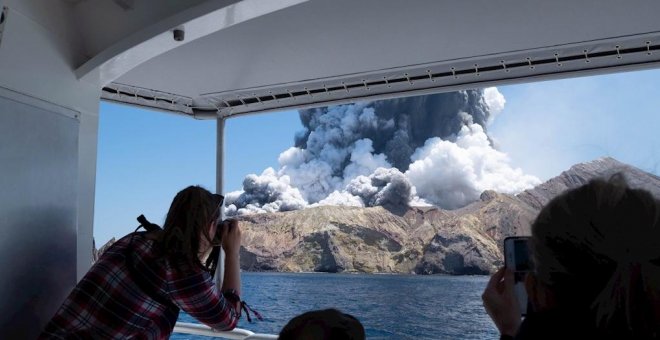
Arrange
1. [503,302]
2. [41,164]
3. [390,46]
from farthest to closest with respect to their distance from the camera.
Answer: [390,46] < [41,164] < [503,302]

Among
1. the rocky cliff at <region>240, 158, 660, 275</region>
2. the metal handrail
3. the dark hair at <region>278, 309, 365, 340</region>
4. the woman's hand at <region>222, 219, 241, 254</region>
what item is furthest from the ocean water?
the dark hair at <region>278, 309, 365, 340</region>

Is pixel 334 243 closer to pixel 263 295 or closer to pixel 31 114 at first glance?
pixel 263 295

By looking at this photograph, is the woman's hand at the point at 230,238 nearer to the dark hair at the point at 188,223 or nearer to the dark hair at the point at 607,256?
the dark hair at the point at 188,223

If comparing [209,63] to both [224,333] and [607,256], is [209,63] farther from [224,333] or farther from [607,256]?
[607,256]

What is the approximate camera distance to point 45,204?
158 centimetres

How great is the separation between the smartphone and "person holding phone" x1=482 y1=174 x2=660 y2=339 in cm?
15

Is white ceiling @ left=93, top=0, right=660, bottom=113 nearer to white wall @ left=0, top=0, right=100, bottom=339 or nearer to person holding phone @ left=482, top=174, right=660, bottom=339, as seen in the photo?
white wall @ left=0, top=0, right=100, bottom=339

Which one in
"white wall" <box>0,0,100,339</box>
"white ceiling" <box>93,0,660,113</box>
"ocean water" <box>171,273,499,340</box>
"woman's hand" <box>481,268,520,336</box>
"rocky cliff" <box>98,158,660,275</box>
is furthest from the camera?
"rocky cliff" <box>98,158,660,275</box>

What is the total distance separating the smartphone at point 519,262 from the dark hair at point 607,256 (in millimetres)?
159

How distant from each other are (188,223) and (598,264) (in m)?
0.90

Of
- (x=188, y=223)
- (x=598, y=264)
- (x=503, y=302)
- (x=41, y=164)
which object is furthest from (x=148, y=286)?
(x=598, y=264)

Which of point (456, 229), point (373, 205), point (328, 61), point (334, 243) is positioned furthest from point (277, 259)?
point (328, 61)

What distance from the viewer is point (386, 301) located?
94.6ft

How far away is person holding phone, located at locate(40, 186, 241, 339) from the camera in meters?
1.15
